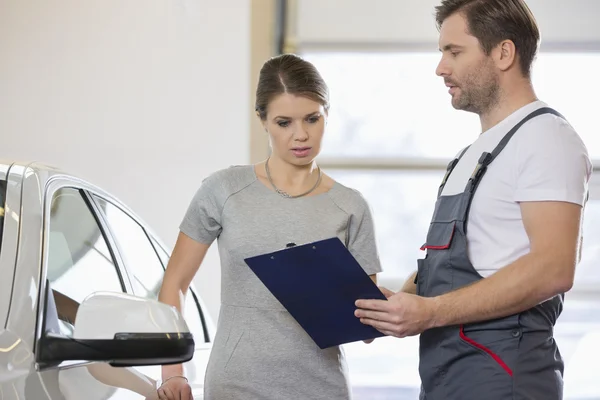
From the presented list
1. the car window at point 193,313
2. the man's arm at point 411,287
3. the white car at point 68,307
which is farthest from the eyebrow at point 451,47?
the car window at point 193,313

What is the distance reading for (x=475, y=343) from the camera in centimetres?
167

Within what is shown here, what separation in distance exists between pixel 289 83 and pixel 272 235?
35 centimetres

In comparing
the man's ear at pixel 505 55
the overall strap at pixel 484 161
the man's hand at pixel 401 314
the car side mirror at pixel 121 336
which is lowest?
the man's hand at pixel 401 314

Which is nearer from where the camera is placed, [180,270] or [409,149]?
[180,270]

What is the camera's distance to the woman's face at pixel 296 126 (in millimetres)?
1957

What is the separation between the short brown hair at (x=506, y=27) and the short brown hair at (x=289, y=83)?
14.9 inches

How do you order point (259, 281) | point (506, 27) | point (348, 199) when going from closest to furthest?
point (506, 27)
point (259, 281)
point (348, 199)

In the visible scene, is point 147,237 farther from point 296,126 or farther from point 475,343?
point 475,343

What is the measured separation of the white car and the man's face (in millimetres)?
759

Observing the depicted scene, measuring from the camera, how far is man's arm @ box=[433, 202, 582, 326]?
1569mm

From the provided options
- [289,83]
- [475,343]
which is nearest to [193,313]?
[289,83]

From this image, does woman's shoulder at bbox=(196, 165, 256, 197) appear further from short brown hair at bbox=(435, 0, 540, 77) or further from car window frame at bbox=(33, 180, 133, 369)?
short brown hair at bbox=(435, 0, 540, 77)

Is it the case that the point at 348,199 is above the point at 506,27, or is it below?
below

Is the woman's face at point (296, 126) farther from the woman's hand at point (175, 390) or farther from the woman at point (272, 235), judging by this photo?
the woman's hand at point (175, 390)
